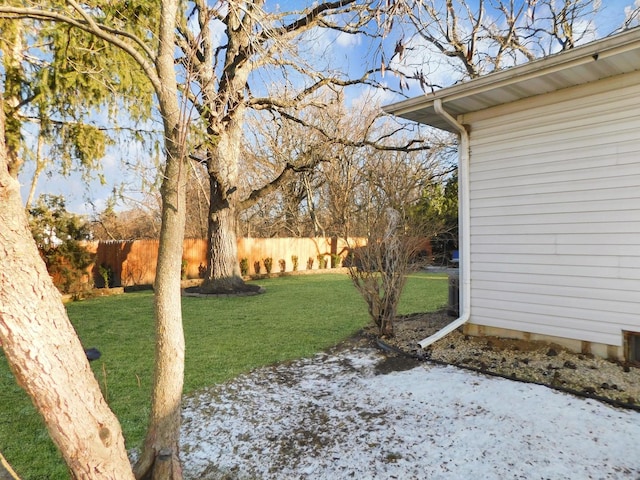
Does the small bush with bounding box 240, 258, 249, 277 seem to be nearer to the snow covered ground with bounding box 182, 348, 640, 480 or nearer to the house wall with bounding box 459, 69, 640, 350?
the house wall with bounding box 459, 69, 640, 350

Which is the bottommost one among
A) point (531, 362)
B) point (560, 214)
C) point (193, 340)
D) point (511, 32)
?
point (193, 340)

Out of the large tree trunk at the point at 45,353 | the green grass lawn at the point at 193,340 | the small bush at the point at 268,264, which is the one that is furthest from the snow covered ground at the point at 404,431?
the small bush at the point at 268,264

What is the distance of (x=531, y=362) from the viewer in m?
4.04

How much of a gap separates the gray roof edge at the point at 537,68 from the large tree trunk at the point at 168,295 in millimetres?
3211

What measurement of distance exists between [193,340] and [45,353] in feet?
14.5

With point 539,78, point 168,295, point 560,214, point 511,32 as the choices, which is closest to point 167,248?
point 168,295

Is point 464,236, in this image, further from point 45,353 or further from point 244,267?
point 244,267

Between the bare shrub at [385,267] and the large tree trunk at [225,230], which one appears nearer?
the bare shrub at [385,267]

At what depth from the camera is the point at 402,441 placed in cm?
261

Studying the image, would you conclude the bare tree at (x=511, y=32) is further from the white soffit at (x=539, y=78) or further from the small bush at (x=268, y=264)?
the small bush at (x=268, y=264)

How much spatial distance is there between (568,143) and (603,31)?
9345 millimetres

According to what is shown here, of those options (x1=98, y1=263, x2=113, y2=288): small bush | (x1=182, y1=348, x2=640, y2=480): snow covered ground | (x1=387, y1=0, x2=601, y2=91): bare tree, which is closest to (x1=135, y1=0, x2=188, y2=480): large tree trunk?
(x1=182, y1=348, x2=640, y2=480): snow covered ground

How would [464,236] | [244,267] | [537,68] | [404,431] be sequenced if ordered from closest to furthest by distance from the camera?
[404,431], [537,68], [464,236], [244,267]

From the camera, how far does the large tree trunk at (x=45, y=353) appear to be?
126 cm
